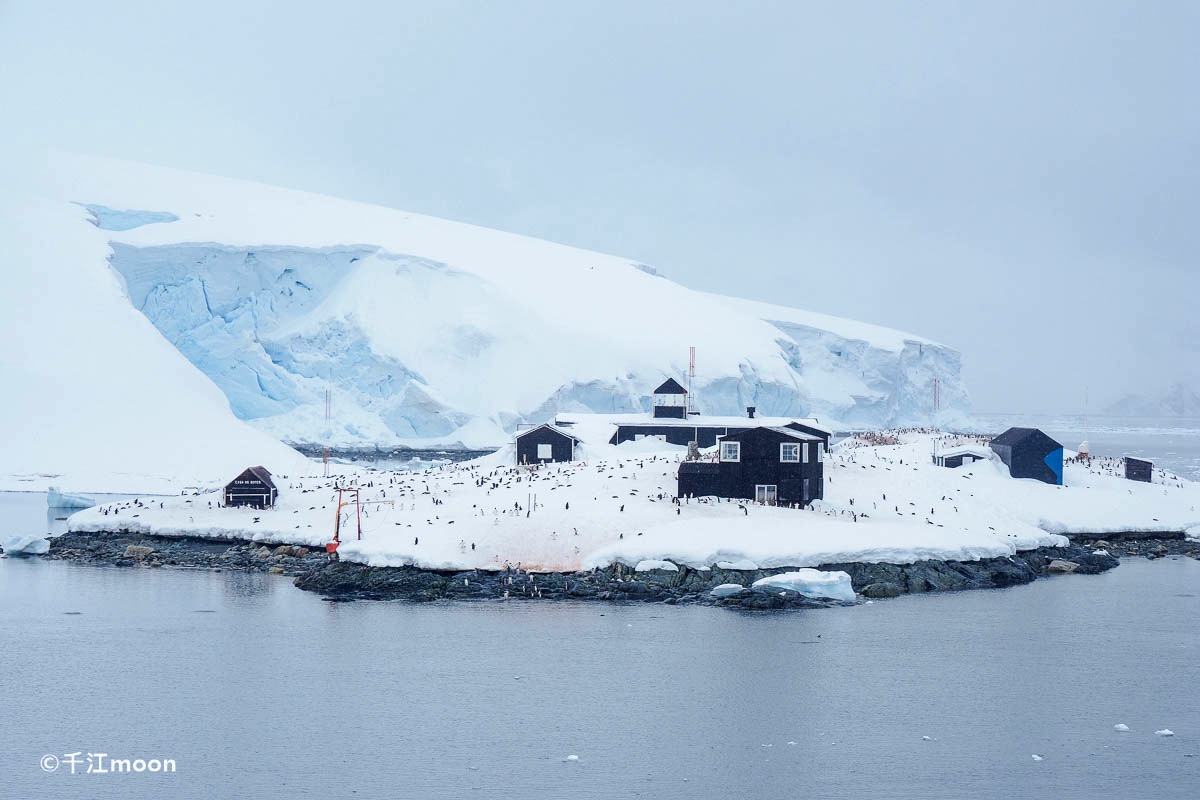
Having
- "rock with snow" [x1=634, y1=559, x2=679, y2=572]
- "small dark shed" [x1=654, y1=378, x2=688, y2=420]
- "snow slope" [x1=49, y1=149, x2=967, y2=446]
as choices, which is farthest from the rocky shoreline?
"snow slope" [x1=49, y1=149, x2=967, y2=446]

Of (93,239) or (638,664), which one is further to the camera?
(93,239)

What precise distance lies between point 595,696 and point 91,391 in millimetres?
40274

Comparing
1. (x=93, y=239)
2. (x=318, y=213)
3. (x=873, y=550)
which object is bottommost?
(x=873, y=550)

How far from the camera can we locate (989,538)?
95.9 feet

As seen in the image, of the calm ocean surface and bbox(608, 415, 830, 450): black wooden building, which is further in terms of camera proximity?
bbox(608, 415, 830, 450): black wooden building

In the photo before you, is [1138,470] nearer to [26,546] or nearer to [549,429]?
[549,429]

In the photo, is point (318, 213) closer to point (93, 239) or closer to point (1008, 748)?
A: point (93, 239)

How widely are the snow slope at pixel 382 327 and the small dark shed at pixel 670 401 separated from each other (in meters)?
16.0

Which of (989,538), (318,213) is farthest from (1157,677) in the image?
(318,213)

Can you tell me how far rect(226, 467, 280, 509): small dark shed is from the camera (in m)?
33.8

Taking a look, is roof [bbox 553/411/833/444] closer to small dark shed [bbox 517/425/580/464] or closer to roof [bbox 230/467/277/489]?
small dark shed [bbox 517/425/580/464]

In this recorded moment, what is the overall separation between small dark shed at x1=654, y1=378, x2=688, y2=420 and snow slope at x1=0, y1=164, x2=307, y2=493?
14.7 metres

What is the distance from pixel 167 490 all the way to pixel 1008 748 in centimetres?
3499

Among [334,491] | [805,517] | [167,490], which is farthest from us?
[167,490]
